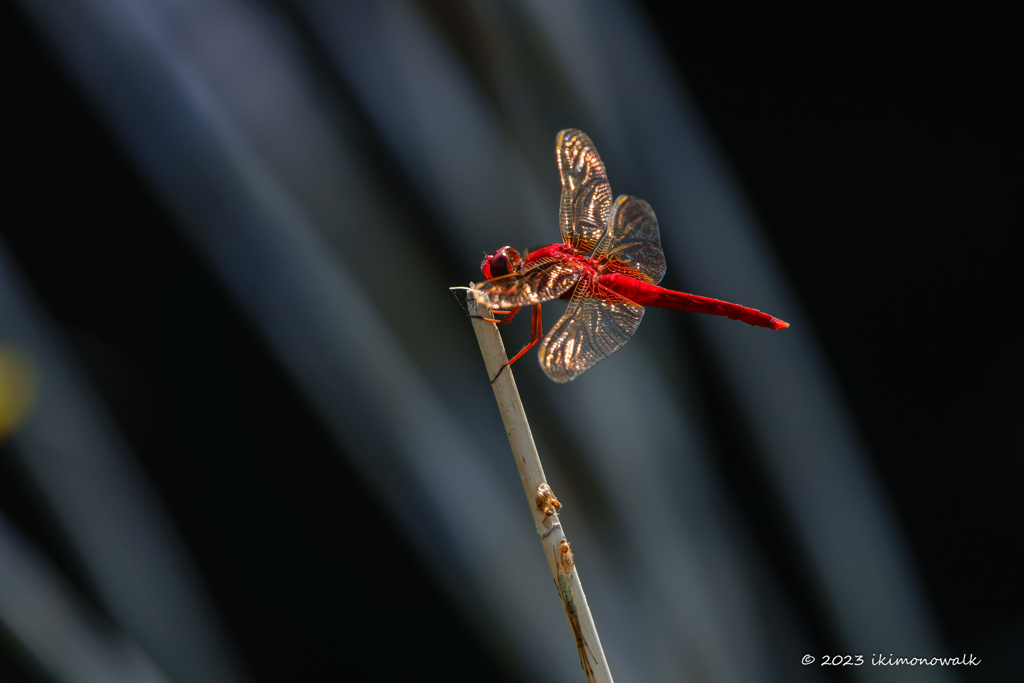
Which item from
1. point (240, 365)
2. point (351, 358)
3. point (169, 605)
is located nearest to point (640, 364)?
point (351, 358)

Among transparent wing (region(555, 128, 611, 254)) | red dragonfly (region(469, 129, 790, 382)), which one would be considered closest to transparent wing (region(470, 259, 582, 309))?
red dragonfly (region(469, 129, 790, 382))

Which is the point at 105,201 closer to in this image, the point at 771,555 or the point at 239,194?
the point at 239,194

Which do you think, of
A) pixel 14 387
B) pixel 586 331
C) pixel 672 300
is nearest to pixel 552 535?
pixel 586 331

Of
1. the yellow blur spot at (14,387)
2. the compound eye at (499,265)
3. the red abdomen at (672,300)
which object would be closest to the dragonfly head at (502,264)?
the compound eye at (499,265)

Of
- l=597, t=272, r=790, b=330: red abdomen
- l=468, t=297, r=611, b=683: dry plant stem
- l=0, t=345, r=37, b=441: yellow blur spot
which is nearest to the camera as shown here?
l=468, t=297, r=611, b=683: dry plant stem

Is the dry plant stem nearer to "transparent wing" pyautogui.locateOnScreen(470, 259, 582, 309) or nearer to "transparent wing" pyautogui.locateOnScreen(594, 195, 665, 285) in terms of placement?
"transparent wing" pyautogui.locateOnScreen(470, 259, 582, 309)

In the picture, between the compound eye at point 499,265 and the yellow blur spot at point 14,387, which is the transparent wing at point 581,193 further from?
the yellow blur spot at point 14,387
